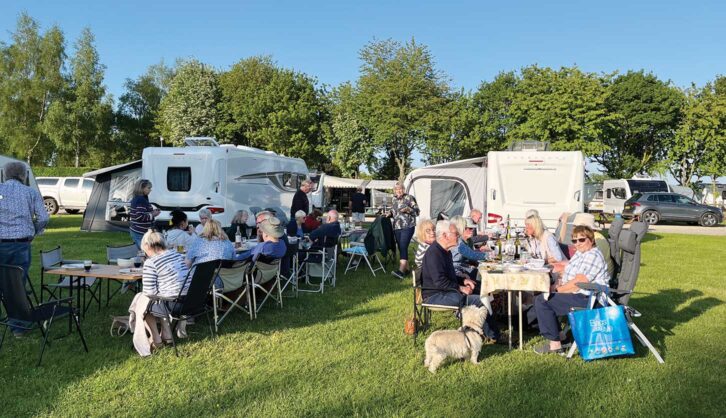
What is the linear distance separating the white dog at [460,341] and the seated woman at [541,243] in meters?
1.85

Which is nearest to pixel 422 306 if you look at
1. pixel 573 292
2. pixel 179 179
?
pixel 573 292

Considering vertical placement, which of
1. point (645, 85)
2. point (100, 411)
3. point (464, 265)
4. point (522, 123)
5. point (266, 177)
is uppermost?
point (645, 85)

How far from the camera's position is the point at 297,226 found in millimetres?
7629

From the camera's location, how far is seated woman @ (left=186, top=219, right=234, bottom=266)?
4980 mm

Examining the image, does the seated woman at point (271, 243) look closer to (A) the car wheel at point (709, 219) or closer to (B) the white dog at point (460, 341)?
(B) the white dog at point (460, 341)

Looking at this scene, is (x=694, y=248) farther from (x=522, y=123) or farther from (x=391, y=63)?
(x=391, y=63)

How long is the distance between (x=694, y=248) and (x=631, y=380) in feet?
32.3

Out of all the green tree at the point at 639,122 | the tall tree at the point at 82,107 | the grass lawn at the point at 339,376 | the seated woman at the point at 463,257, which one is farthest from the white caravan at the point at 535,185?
the tall tree at the point at 82,107

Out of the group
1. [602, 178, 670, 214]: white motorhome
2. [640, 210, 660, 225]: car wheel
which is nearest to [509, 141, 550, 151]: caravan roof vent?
[640, 210, 660, 225]: car wheel

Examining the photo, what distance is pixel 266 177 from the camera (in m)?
12.0

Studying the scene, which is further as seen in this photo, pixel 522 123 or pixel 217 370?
pixel 522 123

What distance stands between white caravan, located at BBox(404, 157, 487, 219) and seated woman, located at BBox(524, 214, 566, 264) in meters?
6.03

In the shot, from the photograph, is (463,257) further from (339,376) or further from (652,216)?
(652,216)

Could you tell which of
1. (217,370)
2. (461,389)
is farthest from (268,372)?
(461,389)
